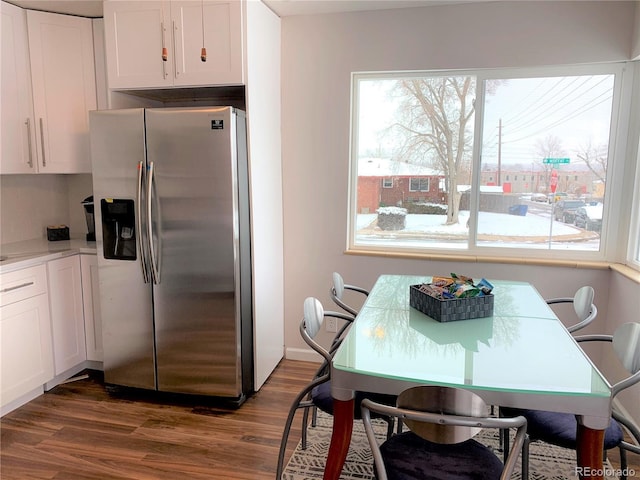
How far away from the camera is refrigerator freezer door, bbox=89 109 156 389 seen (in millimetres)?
2744

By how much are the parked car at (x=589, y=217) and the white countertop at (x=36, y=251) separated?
3.35m

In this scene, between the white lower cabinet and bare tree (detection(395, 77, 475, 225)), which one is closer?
the white lower cabinet

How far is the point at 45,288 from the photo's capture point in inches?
116

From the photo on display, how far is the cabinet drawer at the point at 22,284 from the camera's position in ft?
8.72

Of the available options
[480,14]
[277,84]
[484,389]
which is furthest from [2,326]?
[480,14]

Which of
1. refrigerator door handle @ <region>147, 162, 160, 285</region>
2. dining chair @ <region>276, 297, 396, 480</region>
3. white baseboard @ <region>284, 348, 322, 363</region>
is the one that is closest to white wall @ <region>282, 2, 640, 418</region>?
white baseboard @ <region>284, 348, 322, 363</region>

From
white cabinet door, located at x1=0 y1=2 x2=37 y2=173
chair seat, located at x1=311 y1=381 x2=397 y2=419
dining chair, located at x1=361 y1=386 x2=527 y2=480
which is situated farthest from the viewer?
white cabinet door, located at x1=0 y1=2 x2=37 y2=173

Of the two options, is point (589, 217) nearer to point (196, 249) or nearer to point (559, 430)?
point (559, 430)

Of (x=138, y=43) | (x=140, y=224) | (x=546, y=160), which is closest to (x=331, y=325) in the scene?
(x=140, y=224)

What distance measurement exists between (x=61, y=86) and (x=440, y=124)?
2.69m

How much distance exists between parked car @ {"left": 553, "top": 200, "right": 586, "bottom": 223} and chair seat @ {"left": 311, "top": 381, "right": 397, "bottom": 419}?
76.4 inches

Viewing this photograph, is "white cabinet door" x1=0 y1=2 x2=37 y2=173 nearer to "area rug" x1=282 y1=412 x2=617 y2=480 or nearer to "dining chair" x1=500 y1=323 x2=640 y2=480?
"area rug" x1=282 y1=412 x2=617 y2=480

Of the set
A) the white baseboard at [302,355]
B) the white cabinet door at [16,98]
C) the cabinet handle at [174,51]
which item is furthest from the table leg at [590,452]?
the white cabinet door at [16,98]

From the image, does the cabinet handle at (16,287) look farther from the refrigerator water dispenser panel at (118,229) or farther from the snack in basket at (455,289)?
the snack in basket at (455,289)
